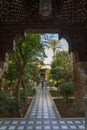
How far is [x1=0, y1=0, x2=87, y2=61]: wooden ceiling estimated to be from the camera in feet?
13.1

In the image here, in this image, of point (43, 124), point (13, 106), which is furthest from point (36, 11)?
point (13, 106)

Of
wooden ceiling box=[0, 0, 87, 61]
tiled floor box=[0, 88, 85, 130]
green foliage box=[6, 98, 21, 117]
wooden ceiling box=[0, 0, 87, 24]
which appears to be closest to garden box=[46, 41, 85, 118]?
tiled floor box=[0, 88, 85, 130]

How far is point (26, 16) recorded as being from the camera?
421 centimetres

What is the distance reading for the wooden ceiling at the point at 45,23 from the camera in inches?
157

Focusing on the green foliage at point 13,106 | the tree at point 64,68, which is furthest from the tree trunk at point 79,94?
the tree at point 64,68

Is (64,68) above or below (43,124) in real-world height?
above

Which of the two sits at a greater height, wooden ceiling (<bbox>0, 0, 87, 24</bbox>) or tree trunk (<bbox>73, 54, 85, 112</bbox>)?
wooden ceiling (<bbox>0, 0, 87, 24</bbox>)

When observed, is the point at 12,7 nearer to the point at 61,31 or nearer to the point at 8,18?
the point at 8,18

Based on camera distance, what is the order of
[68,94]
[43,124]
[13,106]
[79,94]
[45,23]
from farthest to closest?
[68,94]
[79,94]
[13,106]
[43,124]
[45,23]

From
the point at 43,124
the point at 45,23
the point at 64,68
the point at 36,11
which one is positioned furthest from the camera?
the point at 64,68

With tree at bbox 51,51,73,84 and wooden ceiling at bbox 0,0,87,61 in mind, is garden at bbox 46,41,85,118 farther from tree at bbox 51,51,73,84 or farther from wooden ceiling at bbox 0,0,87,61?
wooden ceiling at bbox 0,0,87,61

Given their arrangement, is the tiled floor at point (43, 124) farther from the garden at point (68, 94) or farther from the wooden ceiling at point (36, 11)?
the wooden ceiling at point (36, 11)

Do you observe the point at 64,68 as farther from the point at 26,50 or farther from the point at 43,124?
the point at 43,124

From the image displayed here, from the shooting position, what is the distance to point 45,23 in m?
4.32
